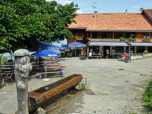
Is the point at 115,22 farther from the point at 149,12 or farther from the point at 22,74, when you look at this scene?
the point at 22,74

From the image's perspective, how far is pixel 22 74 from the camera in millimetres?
3344

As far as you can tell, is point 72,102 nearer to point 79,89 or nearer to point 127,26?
point 79,89

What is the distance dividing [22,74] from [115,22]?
1050 inches

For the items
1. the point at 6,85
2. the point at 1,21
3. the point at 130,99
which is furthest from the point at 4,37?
the point at 130,99

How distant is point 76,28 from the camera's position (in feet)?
84.2

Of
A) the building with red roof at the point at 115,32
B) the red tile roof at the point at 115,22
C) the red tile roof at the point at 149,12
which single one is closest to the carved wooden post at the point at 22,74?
the building with red roof at the point at 115,32

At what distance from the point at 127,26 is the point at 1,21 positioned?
23.6 m

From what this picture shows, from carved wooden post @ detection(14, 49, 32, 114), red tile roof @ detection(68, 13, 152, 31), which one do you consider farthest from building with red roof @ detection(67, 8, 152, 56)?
carved wooden post @ detection(14, 49, 32, 114)

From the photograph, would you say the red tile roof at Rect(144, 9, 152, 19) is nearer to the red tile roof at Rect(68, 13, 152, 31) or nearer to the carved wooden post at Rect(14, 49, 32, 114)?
the red tile roof at Rect(68, 13, 152, 31)

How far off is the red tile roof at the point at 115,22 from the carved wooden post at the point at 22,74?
22614mm

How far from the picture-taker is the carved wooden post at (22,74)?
3.30m

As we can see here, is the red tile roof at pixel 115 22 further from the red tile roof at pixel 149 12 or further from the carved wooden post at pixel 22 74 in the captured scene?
the carved wooden post at pixel 22 74

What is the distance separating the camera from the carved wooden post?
3.30 metres

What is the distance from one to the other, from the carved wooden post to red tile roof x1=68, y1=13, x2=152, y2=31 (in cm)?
2261
